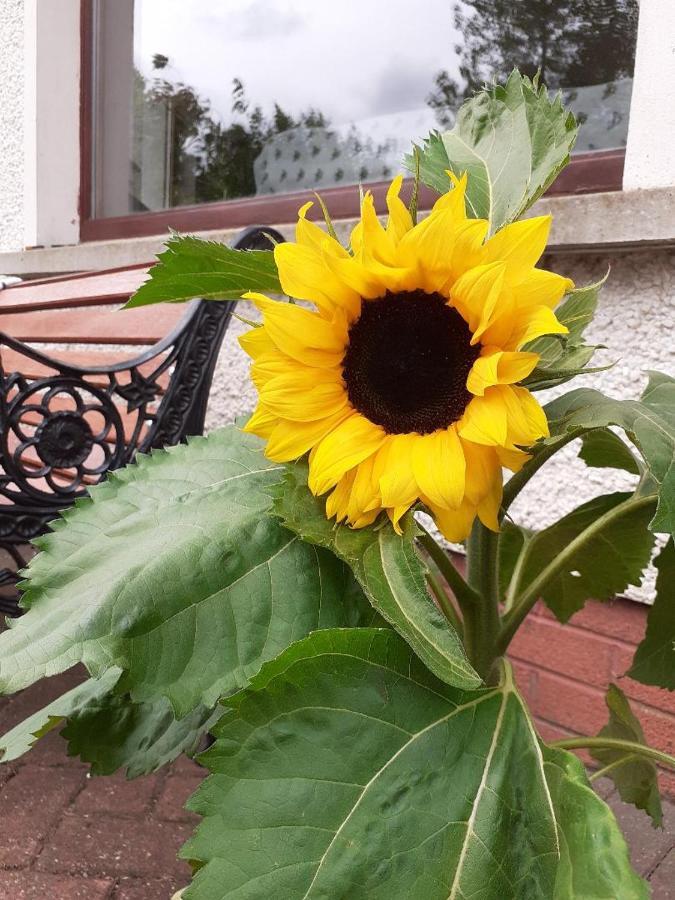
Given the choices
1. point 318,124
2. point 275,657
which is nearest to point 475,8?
point 318,124

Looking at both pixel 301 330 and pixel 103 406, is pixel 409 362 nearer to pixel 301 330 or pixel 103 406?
pixel 301 330

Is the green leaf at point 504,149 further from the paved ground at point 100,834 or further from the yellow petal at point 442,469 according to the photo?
the paved ground at point 100,834

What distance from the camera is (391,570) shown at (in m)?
0.60

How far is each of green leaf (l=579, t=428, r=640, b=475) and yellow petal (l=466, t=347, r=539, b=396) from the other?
298 millimetres

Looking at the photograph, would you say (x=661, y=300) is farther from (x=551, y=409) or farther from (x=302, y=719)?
(x=302, y=719)

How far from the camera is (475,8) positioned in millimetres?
2520

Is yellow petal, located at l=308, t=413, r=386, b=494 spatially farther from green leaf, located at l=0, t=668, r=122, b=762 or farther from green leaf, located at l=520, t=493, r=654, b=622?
green leaf, located at l=520, t=493, r=654, b=622

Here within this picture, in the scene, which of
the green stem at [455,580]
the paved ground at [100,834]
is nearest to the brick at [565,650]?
the paved ground at [100,834]

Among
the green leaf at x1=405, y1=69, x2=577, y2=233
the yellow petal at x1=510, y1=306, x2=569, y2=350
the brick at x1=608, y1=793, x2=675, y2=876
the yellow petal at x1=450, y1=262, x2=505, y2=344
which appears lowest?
the brick at x1=608, y1=793, x2=675, y2=876

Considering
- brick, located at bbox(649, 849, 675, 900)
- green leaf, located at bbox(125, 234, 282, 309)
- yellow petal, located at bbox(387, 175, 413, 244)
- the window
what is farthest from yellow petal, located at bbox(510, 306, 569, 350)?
the window

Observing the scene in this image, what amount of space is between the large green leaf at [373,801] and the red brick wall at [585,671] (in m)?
1.40

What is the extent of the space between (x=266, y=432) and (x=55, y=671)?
0.25 metres

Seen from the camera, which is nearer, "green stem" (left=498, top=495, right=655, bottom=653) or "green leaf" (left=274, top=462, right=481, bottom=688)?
"green leaf" (left=274, top=462, right=481, bottom=688)

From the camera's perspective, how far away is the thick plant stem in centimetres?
82
